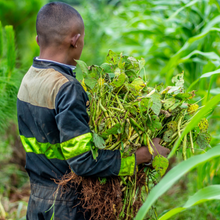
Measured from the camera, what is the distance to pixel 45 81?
885mm

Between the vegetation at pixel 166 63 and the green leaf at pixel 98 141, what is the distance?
0.27 meters

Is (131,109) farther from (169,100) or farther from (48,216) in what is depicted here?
(48,216)

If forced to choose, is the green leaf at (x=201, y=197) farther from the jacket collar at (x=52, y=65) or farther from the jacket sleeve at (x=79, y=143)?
the jacket collar at (x=52, y=65)

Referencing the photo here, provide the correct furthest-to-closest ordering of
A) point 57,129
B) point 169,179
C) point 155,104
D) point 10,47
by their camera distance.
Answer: point 10,47, point 57,129, point 155,104, point 169,179

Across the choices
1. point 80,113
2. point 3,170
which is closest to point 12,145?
point 3,170

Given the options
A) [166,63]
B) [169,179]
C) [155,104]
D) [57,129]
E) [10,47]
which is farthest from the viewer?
[166,63]

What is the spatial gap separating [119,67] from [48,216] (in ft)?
2.12

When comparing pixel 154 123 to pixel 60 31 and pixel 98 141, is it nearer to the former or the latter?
pixel 98 141

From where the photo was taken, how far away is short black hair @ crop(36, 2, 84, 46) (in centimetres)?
95

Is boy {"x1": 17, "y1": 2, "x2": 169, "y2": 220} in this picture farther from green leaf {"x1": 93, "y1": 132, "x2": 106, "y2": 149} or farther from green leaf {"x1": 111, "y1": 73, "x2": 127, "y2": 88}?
green leaf {"x1": 111, "y1": 73, "x2": 127, "y2": 88}

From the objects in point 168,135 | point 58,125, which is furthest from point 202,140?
point 58,125

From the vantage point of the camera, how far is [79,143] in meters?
0.79

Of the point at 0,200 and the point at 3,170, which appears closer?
the point at 0,200

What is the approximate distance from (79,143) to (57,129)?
0.15 m
